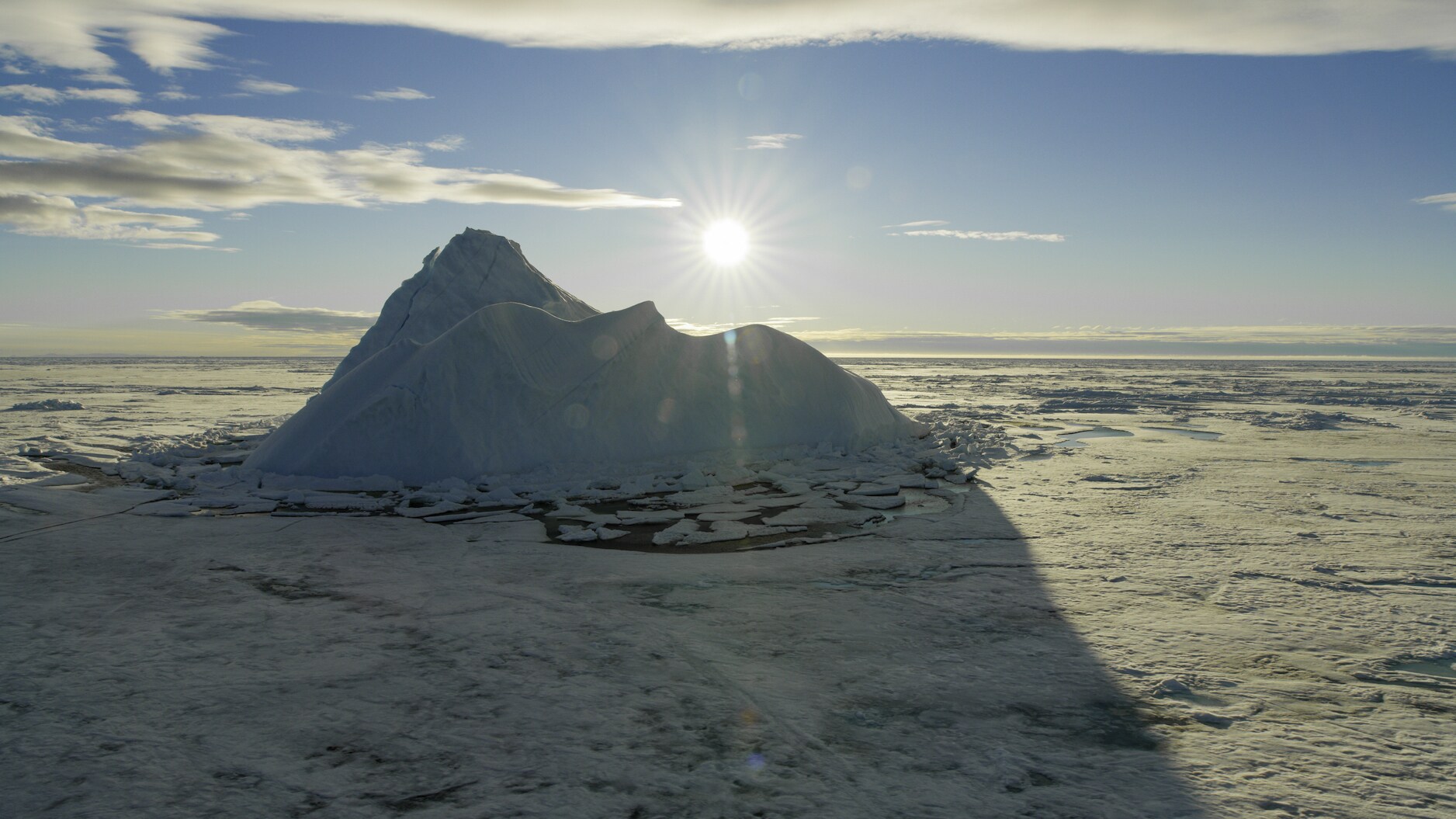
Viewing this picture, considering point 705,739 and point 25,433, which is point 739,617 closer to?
point 705,739

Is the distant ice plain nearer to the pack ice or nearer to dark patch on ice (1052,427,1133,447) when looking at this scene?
the pack ice

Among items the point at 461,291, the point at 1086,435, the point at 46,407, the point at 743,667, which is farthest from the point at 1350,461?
the point at 46,407

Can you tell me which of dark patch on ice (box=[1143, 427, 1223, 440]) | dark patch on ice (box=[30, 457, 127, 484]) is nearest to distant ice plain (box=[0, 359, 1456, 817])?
dark patch on ice (box=[30, 457, 127, 484])

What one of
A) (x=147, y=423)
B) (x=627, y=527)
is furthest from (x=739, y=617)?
(x=147, y=423)

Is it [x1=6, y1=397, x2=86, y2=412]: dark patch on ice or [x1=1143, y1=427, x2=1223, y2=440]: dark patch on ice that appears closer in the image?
[x1=1143, y1=427, x2=1223, y2=440]: dark patch on ice

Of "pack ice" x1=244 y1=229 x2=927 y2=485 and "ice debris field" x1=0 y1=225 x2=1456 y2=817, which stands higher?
"pack ice" x1=244 y1=229 x2=927 y2=485

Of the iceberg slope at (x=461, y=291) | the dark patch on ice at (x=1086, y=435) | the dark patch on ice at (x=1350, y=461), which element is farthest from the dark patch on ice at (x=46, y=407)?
the dark patch on ice at (x=1350, y=461)

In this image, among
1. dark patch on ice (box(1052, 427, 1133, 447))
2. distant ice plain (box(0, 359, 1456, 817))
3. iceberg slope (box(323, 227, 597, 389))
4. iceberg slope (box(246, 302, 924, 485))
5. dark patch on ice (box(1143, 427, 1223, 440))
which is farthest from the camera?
iceberg slope (box(323, 227, 597, 389))
